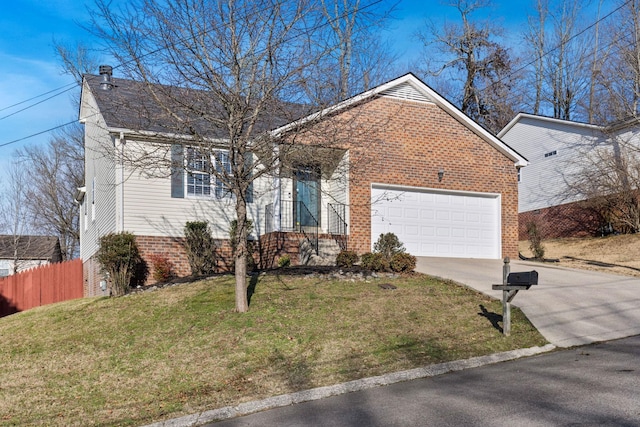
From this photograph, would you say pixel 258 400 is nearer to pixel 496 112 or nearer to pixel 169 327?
pixel 169 327

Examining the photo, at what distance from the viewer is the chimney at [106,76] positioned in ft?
67.4

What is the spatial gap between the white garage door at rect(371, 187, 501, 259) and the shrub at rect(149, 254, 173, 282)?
5.62 metres

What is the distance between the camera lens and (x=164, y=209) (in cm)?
1769

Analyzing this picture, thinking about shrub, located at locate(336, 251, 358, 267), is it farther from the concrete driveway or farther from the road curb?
the road curb

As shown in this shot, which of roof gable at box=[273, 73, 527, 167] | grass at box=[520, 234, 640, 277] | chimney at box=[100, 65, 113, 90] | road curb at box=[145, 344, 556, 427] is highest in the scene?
chimney at box=[100, 65, 113, 90]

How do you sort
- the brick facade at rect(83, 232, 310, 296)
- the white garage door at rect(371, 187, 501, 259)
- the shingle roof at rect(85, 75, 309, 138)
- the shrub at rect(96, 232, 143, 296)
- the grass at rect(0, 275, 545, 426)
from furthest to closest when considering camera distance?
the white garage door at rect(371, 187, 501, 259) → the brick facade at rect(83, 232, 310, 296) → the shrub at rect(96, 232, 143, 296) → the shingle roof at rect(85, 75, 309, 138) → the grass at rect(0, 275, 545, 426)

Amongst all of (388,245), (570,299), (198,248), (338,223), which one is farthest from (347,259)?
(570,299)

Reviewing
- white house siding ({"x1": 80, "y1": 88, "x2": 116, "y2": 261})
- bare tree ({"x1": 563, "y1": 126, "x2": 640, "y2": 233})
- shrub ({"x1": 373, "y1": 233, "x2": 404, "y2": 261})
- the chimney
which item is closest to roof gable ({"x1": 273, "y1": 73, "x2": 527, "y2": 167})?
shrub ({"x1": 373, "y1": 233, "x2": 404, "y2": 261})

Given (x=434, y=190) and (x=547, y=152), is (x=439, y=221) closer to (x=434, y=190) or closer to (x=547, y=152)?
(x=434, y=190)

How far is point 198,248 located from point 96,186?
5.66m

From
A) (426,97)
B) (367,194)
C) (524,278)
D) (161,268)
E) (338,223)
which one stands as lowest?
(161,268)

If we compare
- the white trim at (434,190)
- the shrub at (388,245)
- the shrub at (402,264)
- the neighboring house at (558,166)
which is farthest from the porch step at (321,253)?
the neighboring house at (558,166)

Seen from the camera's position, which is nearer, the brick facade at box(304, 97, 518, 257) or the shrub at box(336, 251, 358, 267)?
the shrub at box(336, 251, 358, 267)

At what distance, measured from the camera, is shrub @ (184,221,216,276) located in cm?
1723
